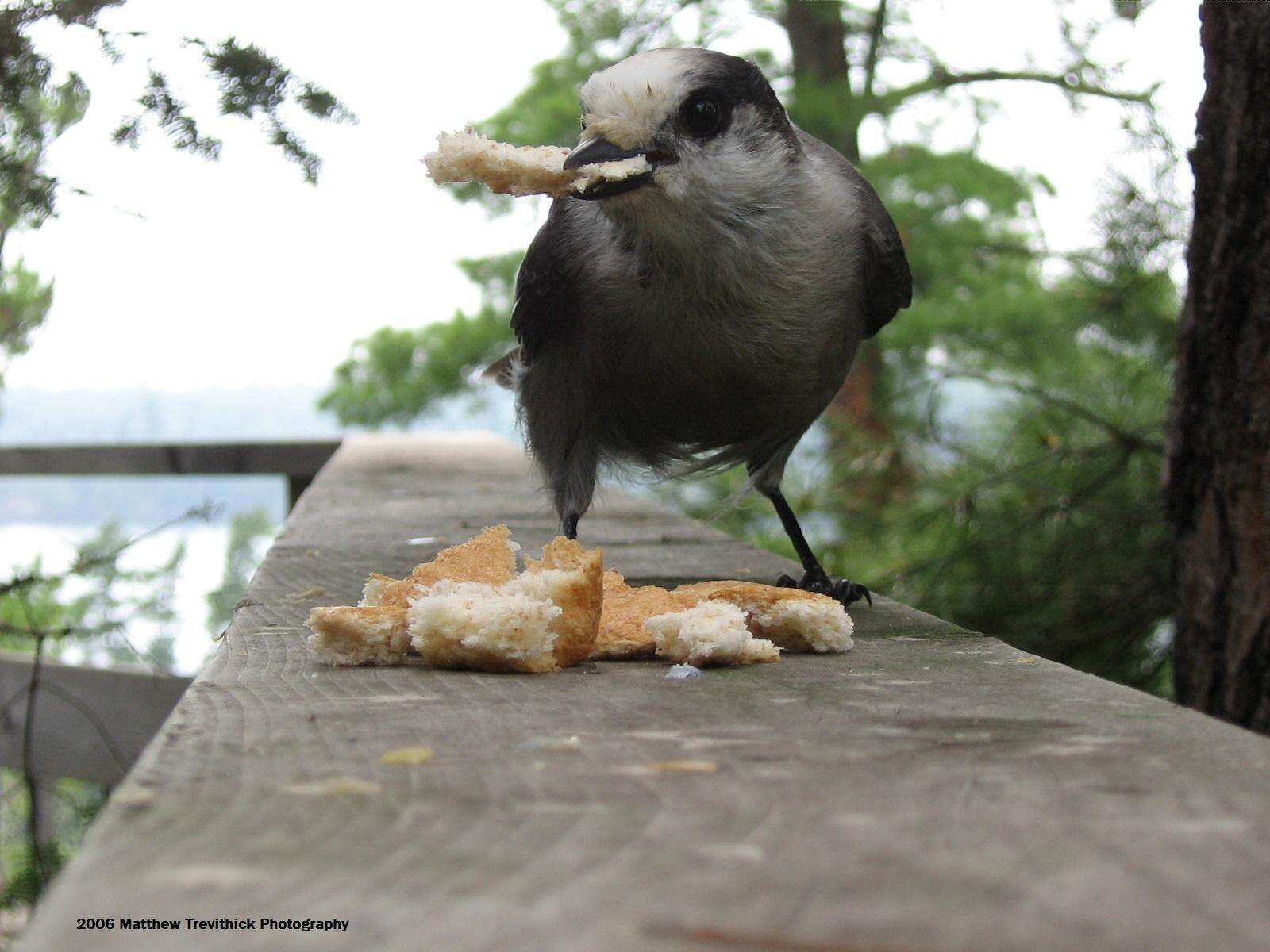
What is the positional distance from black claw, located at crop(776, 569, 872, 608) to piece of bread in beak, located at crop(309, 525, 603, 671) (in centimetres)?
65

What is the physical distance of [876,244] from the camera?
264 centimetres

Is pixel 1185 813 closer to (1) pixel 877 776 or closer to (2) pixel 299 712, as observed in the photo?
(1) pixel 877 776

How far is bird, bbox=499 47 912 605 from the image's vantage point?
2.15 m

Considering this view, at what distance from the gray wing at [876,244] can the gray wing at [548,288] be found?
1.73 ft

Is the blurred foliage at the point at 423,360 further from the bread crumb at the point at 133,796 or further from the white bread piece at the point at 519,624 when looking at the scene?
the bread crumb at the point at 133,796

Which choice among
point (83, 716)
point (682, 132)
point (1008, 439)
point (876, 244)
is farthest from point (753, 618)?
point (1008, 439)

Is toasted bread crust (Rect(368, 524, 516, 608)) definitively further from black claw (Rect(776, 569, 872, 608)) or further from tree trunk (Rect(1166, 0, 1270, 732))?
tree trunk (Rect(1166, 0, 1270, 732))

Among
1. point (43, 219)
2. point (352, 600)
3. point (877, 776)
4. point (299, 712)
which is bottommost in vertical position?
point (352, 600)

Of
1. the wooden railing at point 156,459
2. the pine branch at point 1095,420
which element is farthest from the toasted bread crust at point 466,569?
the wooden railing at point 156,459

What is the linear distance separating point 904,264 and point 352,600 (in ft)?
4.61

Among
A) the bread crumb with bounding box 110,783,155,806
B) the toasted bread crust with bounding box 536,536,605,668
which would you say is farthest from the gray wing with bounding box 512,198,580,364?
the bread crumb with bounding box 110,783,155,806

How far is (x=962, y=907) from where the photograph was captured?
2.29ft

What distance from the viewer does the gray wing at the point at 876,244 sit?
2633mm

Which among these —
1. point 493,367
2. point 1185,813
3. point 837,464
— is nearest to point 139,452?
point 493,367
